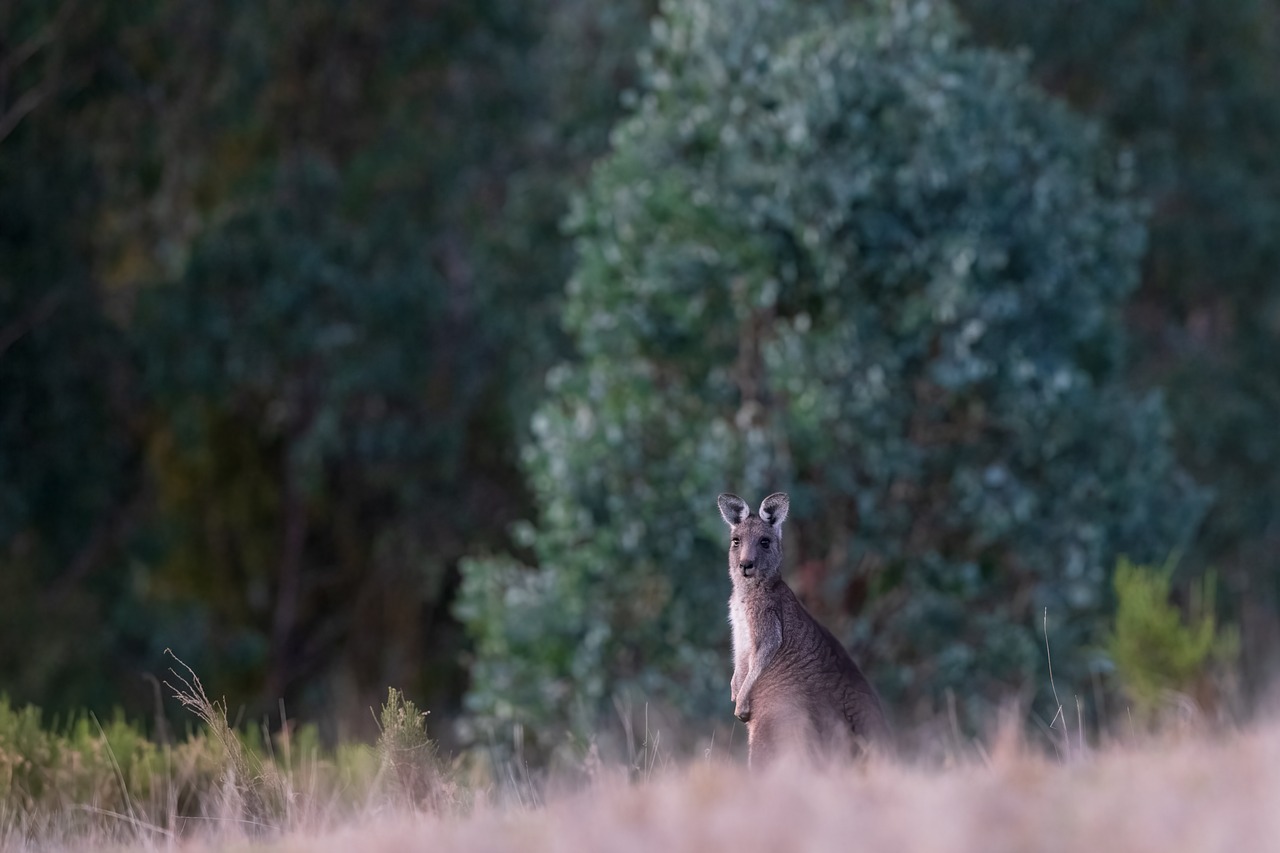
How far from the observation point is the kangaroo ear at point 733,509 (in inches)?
290

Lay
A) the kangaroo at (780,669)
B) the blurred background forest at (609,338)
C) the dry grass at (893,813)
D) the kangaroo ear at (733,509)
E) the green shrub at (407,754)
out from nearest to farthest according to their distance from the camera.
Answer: the dry grass at (893,813) → the kangaroo at (780,669) → the green shrub at (407,754) → the kangaroo ear at (733,509) → the blurred background forest at (609,338)

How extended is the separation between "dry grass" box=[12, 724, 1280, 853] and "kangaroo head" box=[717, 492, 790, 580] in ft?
3.37

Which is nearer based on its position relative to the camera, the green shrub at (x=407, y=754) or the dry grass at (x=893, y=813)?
the dry grass at (x=893, y=813)

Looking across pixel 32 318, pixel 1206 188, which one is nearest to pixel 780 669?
pixel 32 318

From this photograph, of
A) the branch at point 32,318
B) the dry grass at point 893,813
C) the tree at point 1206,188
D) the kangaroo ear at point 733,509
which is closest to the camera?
the dry grass at point 893,813

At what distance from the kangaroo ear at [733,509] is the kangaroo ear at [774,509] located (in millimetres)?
79

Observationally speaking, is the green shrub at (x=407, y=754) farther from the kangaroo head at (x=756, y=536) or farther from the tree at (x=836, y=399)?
the tree at (x=836, y=399)

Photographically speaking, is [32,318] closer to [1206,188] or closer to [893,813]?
[1206,188]

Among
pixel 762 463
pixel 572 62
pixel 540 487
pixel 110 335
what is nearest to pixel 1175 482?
pixel 762 463

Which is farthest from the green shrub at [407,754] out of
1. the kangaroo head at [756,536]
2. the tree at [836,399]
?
the tree at [836,399]

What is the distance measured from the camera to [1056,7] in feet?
87.7

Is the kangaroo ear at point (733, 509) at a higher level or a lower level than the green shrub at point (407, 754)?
higher

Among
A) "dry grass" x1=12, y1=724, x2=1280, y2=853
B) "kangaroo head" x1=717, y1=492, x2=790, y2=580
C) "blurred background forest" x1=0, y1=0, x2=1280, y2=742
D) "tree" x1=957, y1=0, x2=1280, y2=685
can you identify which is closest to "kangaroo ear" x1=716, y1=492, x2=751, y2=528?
"kangaroo head" x1=717, y1=492, x2=790, y2=580

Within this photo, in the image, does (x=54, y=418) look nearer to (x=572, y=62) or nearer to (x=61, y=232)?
(x=61, y=232)
